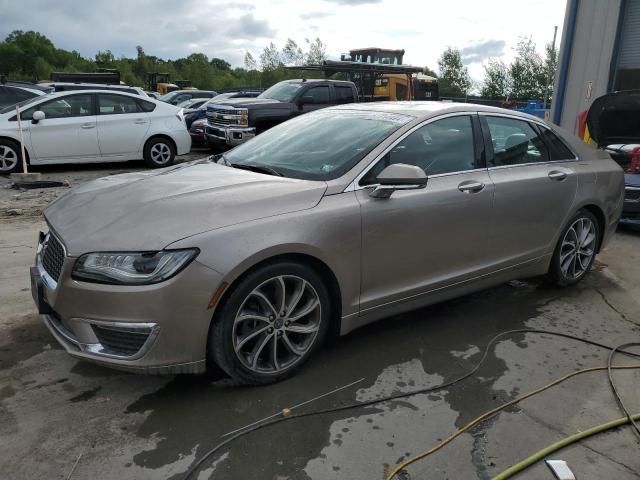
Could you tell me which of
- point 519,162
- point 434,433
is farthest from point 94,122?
point 434,433

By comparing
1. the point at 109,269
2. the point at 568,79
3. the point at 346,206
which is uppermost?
the point at 568,79

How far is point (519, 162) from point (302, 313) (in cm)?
214

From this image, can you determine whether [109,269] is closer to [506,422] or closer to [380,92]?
[506,422]

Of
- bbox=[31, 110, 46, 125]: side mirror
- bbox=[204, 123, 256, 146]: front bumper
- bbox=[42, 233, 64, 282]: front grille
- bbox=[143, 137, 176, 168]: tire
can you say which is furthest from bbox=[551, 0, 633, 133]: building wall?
bbox=[42, 233, 64, 282]: front grille

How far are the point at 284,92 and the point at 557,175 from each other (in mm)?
Answer: 9052

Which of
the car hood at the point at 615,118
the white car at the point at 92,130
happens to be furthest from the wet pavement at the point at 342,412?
the white car at the point at 92,130

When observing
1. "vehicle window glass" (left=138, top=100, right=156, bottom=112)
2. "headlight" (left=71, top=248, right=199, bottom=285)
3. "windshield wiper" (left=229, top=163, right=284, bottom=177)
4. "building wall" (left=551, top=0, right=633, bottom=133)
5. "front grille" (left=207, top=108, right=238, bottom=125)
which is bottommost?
"headlight" (left=71, top=248, right=199, bottom=285)

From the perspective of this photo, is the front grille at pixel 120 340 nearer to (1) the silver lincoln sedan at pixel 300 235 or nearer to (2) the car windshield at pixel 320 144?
(1) the silver lincoln sedan at pixel 300 235

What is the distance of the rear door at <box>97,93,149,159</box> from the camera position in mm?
9898

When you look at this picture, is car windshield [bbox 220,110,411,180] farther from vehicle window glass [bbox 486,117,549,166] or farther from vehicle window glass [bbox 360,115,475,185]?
vehicle window glass [bbox 486,117,549,166]

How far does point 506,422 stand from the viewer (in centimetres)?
271

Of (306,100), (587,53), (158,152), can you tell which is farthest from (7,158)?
(587,53)

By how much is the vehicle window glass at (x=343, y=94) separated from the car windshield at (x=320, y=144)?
879 centimetres

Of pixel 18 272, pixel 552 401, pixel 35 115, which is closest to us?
pixel 552 401
